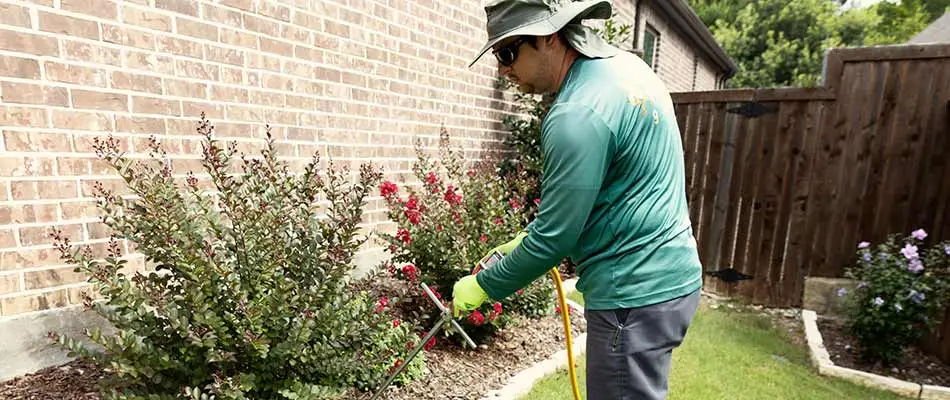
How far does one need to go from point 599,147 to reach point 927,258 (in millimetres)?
3876

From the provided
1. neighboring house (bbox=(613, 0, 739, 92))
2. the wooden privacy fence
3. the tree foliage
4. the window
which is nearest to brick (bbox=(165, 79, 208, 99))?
the wooden privacy fence

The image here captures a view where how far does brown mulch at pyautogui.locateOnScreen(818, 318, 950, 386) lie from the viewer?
12.1ft

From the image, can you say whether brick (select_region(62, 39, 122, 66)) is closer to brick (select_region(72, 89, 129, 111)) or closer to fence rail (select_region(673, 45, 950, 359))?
brick (select_region(72, 89, 129, 111))

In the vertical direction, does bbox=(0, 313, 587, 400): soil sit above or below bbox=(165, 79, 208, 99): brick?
below

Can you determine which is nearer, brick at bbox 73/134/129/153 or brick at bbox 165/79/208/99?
brick at bbox 73/134/129/153

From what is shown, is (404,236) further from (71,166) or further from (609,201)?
(609,201)

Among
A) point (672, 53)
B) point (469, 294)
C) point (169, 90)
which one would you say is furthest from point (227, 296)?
point (672, 53)

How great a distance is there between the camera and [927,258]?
12.5 ft

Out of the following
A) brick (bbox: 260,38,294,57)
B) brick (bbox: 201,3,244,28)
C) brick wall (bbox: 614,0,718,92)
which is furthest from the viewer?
brick wall (bbox: 614,0,718,92)

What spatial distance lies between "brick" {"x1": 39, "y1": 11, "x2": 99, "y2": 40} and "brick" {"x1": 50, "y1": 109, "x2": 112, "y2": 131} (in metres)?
0.36

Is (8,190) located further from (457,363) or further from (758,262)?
(758,262)

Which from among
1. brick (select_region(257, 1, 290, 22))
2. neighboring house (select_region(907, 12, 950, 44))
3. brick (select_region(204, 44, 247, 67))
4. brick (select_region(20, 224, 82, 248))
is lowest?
brick (select_region(20, 224, 82, 248))

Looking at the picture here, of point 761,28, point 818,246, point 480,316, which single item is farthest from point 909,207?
point 761,28

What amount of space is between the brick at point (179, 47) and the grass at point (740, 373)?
8.92 ft
